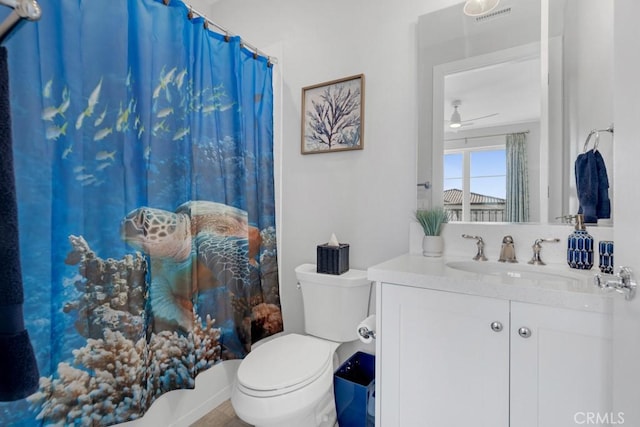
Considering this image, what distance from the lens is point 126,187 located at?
1.18 m

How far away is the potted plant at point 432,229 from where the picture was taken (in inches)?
54.8

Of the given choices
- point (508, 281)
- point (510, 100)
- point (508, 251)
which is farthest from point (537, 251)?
point (510, 100)

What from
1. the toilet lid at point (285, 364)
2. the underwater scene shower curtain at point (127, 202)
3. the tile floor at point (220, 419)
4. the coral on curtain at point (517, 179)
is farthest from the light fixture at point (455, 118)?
the tile floor at point (220, 419)

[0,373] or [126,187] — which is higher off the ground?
[126,187]

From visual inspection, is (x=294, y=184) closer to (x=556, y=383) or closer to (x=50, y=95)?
(x=50, y=95)

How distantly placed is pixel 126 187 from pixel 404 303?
111 centimetres

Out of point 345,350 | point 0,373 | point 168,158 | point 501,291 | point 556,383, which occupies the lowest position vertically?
point 345,350

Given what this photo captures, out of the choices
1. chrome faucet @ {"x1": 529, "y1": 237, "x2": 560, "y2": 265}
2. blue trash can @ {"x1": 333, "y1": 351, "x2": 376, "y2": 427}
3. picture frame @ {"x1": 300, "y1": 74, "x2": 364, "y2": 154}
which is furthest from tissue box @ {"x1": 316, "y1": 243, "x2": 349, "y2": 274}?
chrome faucet @ {"x1": 529, "y1": 237, "x2": 560, "y2": 265}

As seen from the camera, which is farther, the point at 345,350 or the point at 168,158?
the point at 345,350

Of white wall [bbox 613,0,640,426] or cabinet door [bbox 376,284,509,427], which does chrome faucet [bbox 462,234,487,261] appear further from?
white wall [bbox 613,0,640,426]

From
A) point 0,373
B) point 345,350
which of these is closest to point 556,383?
point 345,350

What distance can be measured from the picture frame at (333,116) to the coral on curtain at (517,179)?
2.29 feet

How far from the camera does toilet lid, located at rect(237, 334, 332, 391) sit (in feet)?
3.79

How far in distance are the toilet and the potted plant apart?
0.34 m
